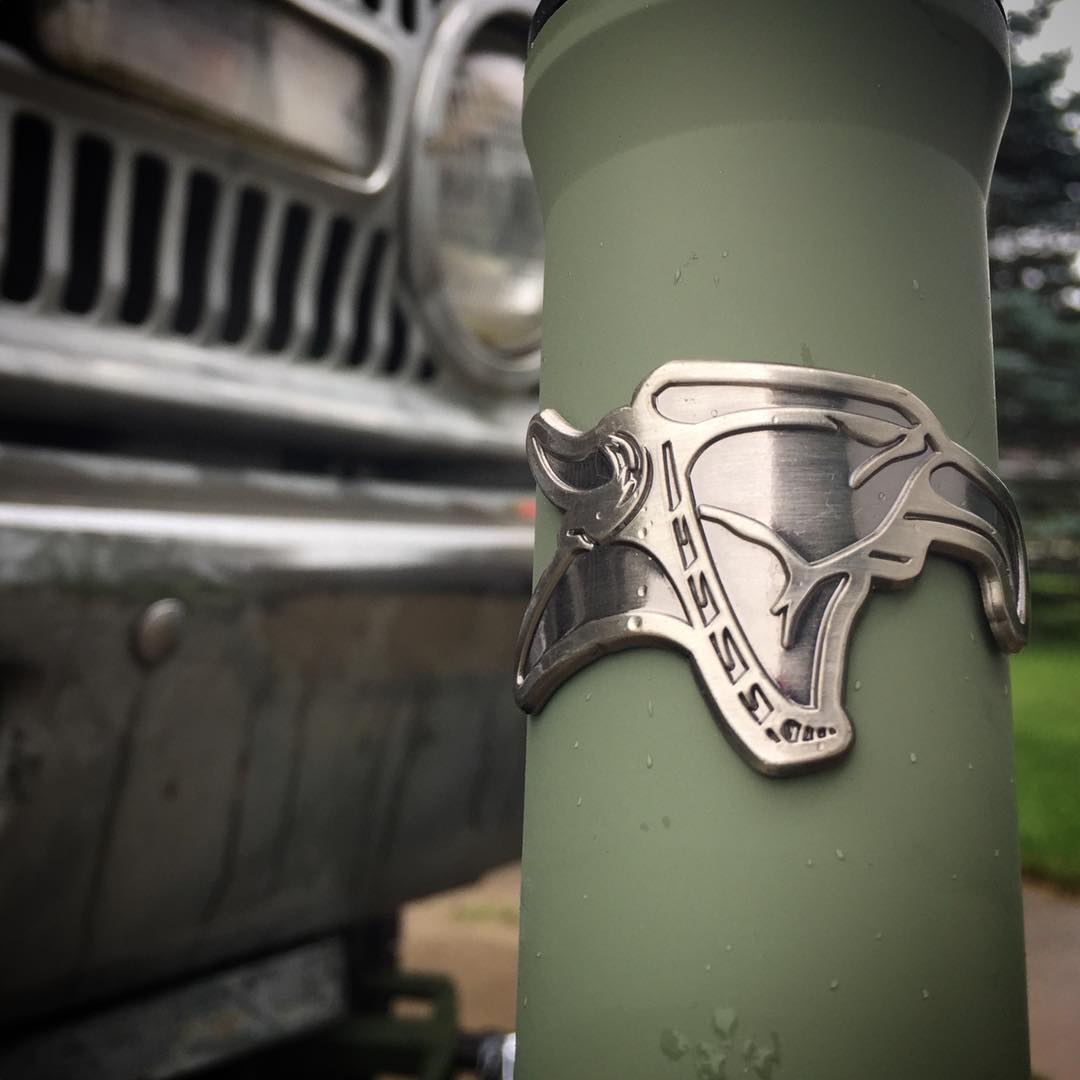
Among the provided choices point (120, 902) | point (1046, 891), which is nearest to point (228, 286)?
point (120, 902)

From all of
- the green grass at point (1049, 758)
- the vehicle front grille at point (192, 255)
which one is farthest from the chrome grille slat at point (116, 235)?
the green grass at point (1049, 758)

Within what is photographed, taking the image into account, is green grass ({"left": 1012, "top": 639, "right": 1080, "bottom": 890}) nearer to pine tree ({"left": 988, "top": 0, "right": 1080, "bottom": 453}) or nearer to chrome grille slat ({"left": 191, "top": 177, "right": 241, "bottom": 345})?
pine tree ({"left": 988, "top": 0, "right": 1080, "bottom": 453})

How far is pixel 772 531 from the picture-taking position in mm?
405

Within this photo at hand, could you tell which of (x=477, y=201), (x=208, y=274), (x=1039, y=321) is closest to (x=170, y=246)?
(x=208, y=274)

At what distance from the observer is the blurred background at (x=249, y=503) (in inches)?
28.2

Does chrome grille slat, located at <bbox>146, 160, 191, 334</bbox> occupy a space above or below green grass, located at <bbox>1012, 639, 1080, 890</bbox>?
above

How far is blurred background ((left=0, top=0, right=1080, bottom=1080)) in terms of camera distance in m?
0.72

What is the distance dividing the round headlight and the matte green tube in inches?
19.9

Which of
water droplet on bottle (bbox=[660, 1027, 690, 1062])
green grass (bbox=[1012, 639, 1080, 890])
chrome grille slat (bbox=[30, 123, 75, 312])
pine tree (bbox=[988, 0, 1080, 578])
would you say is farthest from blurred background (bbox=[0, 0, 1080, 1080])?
pine tree (bbox=[988, 0, 1080, 578])

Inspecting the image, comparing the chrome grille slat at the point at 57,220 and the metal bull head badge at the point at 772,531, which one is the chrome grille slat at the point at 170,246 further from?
the metal bull head badge at the point at 772,531

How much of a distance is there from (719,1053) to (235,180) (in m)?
0.73

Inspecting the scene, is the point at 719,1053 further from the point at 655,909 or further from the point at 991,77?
the point at 991,77

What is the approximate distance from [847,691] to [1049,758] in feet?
8.03

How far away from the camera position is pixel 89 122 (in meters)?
0.76
